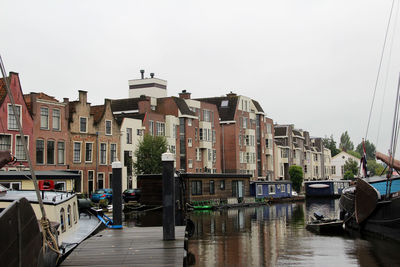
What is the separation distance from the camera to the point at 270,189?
2918 inches

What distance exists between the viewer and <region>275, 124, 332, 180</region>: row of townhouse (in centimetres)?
10600

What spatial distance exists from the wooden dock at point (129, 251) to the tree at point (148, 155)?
40404 millimetres

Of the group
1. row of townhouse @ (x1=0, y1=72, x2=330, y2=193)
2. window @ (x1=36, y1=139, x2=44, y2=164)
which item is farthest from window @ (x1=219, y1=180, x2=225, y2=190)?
window @ (x1=36, y1=139, x2=44, y2=164)

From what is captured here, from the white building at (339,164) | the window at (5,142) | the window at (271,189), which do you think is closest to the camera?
the window at (5,142)

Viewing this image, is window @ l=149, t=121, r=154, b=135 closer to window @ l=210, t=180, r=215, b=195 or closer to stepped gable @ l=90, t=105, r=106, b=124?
stepped gable @ l=90, t=105, r=106, b=124

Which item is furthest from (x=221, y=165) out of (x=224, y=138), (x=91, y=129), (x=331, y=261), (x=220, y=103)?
(x=331, y=261)

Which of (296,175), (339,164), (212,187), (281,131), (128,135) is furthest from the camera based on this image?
(339,164)

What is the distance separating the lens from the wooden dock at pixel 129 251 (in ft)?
45.7

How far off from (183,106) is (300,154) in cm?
5109

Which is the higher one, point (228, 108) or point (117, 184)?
point (228, 108)

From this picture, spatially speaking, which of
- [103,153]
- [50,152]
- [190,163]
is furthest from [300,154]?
[50,152]

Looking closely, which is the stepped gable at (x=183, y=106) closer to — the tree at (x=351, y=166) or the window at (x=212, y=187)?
the window at (x=212, y=187)

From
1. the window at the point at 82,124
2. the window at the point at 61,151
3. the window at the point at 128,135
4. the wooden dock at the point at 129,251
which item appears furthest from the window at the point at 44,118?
the wooden dock at the point at 129,251

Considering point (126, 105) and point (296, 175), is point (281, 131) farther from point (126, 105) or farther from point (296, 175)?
point (126, 105)
